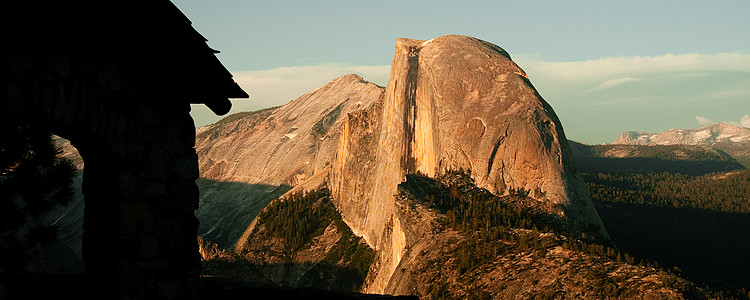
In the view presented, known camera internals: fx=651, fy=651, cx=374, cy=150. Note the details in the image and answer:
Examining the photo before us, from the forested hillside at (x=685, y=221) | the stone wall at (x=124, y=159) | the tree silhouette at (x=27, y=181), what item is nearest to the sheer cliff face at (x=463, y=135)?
the forested hillside at (x=685, y=221)

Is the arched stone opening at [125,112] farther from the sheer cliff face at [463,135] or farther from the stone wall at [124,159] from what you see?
the sheer cliff face at [463,135]

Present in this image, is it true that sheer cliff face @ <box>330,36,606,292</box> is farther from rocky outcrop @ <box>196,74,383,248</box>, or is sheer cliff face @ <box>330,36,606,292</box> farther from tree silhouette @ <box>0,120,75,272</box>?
tree silhouette @ <box>0,120,75,272</box>

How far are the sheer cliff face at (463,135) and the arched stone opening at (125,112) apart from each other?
2063 inches

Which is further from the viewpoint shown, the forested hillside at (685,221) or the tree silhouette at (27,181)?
the forested hillside at (685,221)

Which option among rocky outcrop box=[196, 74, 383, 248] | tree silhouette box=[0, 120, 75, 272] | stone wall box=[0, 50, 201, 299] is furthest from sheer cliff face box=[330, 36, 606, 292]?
stone wall box=[0, 50, 201, 299]

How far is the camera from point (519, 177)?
65.6m

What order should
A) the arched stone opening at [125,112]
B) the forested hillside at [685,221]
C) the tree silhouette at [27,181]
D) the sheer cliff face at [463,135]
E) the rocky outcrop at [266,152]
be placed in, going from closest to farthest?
the arched stone opening at [125,112] < the tree silhouette at [27,181] < the sheer cliff face at [463,135] < the forested hillside at [685,221] < the rocky outcrop at [266,152]

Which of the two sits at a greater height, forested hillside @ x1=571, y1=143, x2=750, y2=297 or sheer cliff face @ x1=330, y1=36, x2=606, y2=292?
sheer cliff face @ x1=330, y1=36, x2=606, y2=292

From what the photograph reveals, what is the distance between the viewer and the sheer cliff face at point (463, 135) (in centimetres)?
6494

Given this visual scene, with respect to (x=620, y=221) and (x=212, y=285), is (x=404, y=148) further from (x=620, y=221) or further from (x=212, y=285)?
(x=212, y=285)

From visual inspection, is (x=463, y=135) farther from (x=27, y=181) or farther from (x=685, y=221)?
(x=685, y=221)

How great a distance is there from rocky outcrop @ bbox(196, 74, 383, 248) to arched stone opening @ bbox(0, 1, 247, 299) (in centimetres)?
10475

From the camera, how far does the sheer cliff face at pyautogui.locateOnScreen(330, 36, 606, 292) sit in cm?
6494

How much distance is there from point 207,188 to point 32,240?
124m
